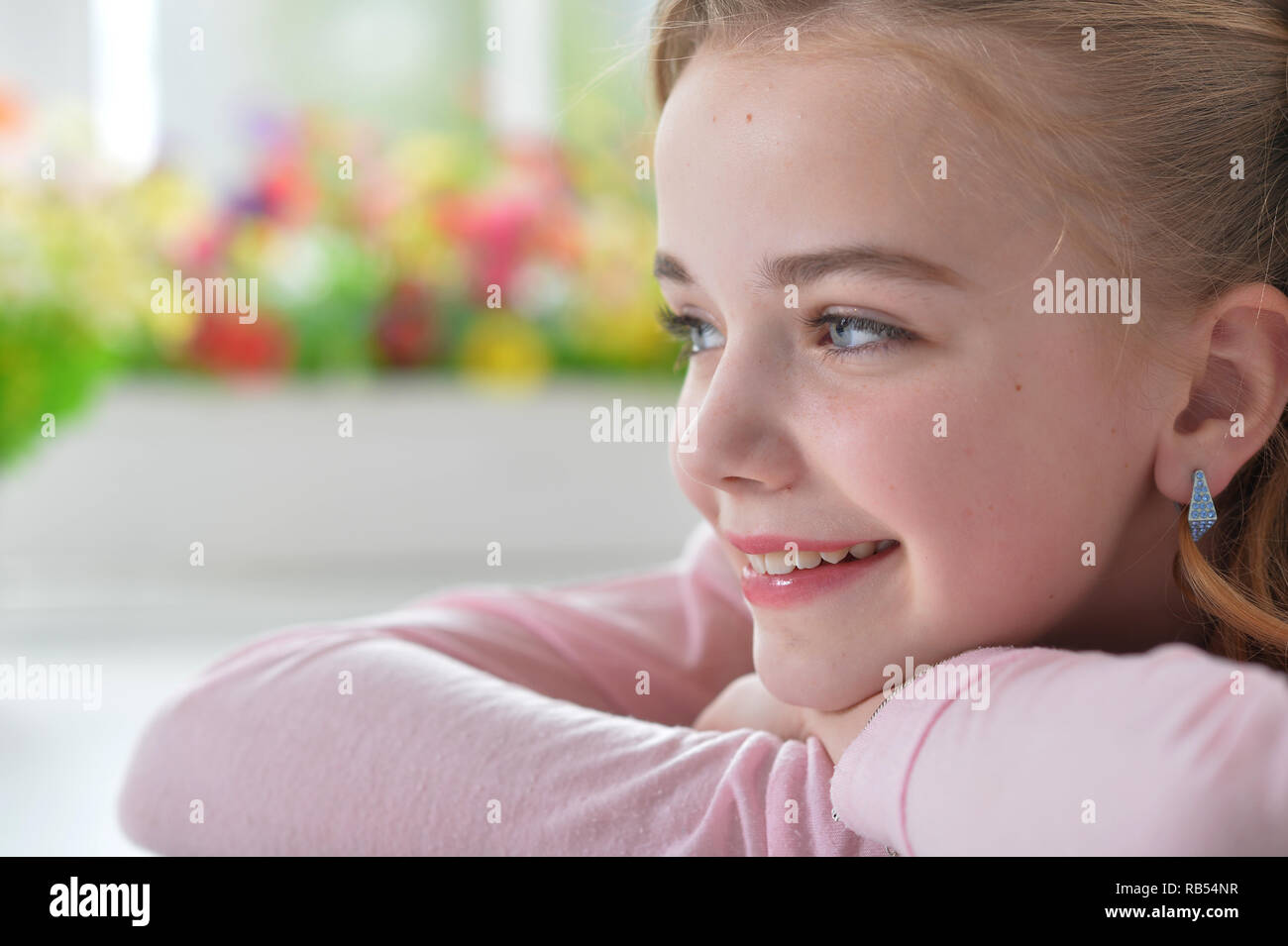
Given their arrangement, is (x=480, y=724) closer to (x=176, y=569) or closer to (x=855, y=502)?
(x=855, y=502)

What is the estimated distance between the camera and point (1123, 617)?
2.05 feet

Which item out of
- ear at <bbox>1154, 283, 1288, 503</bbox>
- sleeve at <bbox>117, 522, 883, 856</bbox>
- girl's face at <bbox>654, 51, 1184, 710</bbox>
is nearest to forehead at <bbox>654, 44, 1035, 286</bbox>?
girl's face at <bbox>654, 51, 1184, 710</bbox>

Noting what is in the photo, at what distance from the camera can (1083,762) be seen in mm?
424

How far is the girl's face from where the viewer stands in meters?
0.54

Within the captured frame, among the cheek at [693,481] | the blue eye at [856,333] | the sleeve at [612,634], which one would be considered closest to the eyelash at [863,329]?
the blue eye at [856,333]

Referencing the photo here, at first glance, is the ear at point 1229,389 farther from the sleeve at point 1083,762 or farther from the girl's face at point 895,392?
the sleeve at point 1083,762

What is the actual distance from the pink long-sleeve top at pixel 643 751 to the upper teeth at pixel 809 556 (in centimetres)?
8

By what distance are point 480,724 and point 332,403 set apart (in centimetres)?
137

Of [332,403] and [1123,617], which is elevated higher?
[332,403]

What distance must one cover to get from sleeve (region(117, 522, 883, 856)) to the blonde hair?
222 mm

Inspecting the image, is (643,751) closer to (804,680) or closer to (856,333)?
(804,680)

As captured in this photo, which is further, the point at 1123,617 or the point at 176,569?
the point at 176,569

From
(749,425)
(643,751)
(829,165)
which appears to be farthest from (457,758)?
(829,165)
